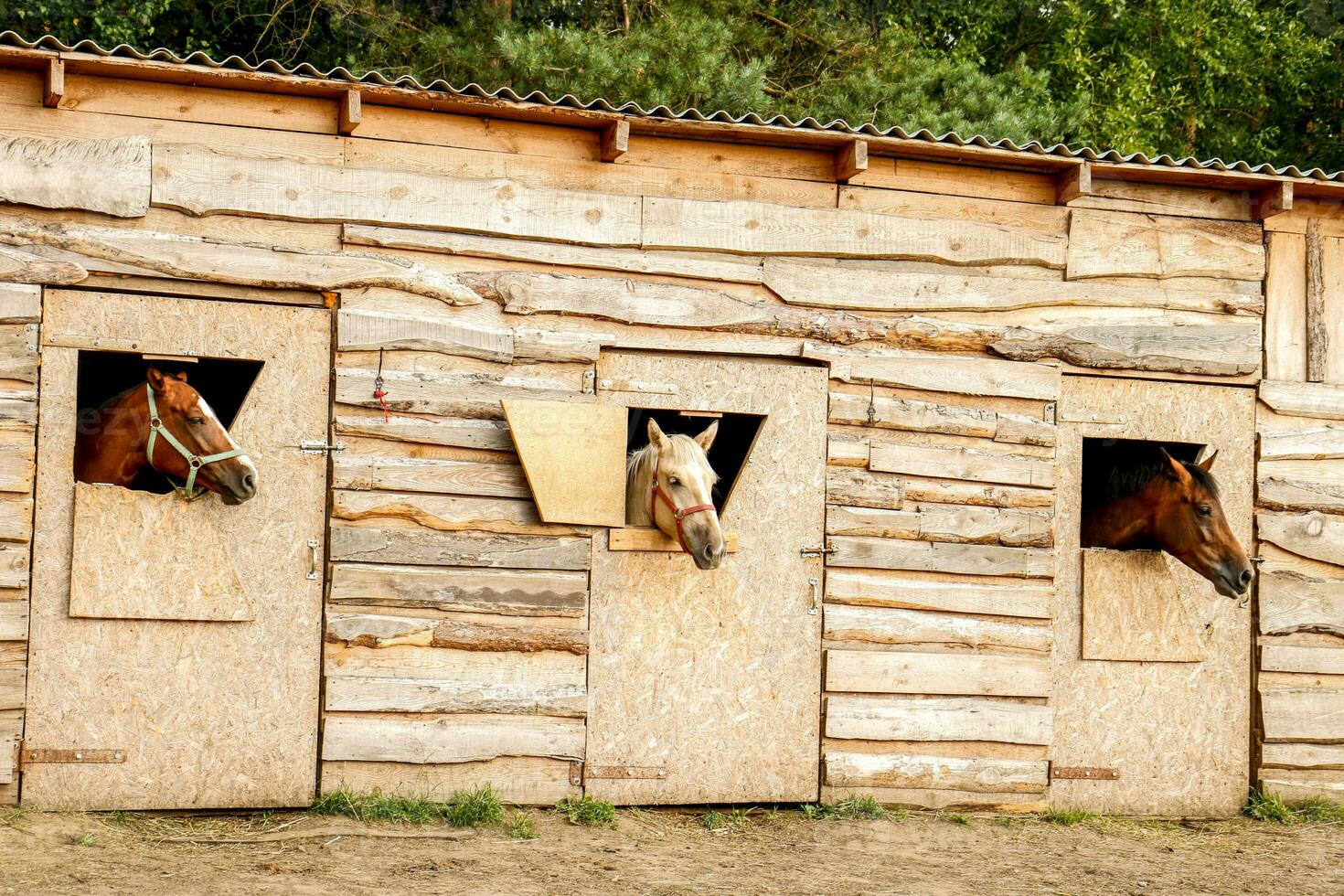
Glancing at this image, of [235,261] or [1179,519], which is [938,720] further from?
[235,261]

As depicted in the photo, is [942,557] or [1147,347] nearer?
[942,557]

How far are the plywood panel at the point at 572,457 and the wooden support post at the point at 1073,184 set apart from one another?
302cm

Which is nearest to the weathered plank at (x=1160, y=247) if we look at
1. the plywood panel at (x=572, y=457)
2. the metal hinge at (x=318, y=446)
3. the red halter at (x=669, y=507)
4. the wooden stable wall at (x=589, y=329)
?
the wooden stable wall at (x=589, y=329)

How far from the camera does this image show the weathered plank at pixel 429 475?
21.7 feet

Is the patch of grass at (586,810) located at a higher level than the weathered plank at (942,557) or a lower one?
lower

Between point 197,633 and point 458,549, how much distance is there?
4.32 feet

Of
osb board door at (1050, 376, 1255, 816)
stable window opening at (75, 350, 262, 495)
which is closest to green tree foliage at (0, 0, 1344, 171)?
stable window opening at (75, 350, 262, 495)

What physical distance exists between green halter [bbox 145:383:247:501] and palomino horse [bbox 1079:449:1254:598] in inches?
202

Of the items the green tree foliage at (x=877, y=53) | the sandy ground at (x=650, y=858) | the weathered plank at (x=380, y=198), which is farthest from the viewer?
the green tree foliage at (x=877, y=53)

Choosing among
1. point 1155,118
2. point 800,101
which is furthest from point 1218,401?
point 1155,118

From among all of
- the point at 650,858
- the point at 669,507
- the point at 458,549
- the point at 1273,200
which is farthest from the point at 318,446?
the point at 1273,200

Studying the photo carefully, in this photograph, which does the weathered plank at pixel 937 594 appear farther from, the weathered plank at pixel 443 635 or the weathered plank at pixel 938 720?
the weathered plank at pixel 443 635

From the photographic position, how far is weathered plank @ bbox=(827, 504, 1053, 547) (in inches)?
290

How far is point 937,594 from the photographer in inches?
295
